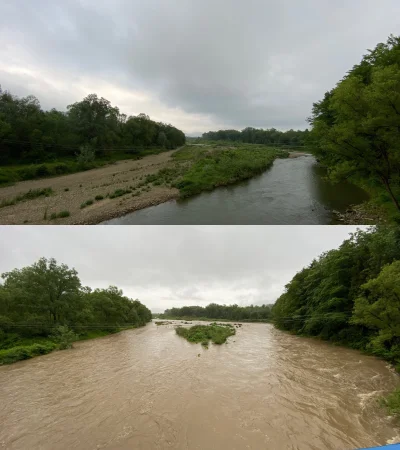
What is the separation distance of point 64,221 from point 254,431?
11165 mm

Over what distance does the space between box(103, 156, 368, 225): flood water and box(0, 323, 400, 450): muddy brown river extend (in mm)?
6198

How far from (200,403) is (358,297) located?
1048cm

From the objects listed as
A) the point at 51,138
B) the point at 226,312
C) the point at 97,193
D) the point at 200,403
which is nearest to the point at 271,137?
the point at 226,312

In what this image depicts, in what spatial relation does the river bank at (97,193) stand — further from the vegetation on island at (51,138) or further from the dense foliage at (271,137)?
the dense foliage at (271,137)

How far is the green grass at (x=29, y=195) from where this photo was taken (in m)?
15.5

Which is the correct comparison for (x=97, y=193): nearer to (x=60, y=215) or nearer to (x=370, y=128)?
(x=60, y=215)

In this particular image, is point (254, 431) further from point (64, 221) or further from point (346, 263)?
point (346, 263)

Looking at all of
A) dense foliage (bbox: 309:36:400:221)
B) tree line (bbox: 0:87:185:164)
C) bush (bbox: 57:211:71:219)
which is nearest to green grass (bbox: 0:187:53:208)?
bush (bbox: 57:211:71:219)

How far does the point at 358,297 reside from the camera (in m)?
14.5

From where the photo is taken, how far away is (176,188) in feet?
57.6

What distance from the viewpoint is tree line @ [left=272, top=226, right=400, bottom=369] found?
852 centimetres

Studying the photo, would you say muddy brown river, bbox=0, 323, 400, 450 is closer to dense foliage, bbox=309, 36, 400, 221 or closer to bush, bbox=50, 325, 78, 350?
bush, bbox=50, 325, 78, 350

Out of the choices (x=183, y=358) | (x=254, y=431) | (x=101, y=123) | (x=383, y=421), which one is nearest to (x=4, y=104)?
(x=101, y=123)

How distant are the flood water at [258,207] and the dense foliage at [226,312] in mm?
44696
